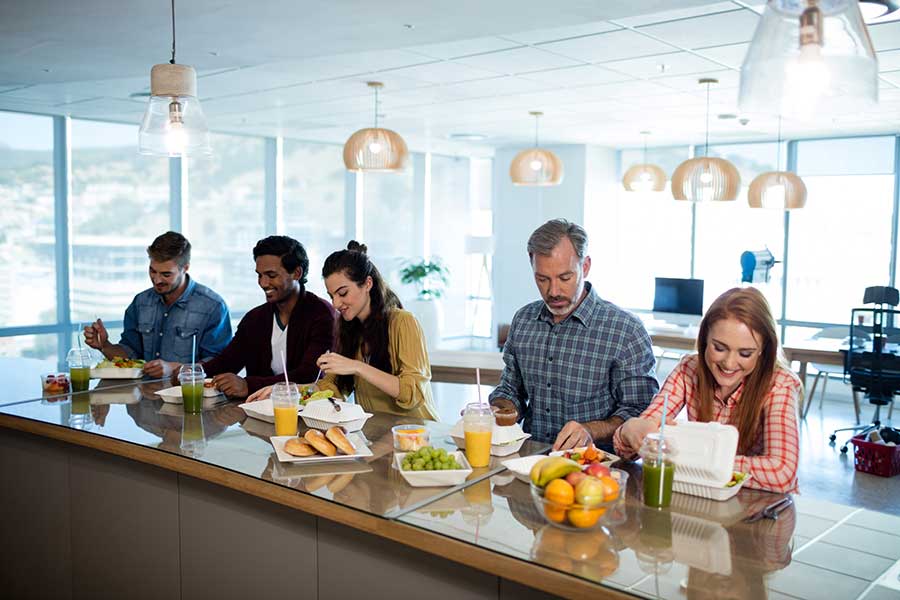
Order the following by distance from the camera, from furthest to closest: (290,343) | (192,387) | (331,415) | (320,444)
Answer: (290,343)
(192,387)
(331,415)
(320,444)

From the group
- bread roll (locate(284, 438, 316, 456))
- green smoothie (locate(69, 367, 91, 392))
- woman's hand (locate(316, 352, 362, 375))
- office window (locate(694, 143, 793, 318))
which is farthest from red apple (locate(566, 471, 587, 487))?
office window (locate(694, 143, 793, 318))

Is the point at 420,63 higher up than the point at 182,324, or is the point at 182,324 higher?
the point at 420,63

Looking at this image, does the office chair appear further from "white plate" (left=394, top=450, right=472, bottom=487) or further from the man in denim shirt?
"white plate" (left=394, top=450, right=472, bottom=487)

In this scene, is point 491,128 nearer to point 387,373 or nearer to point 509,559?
point 387,373

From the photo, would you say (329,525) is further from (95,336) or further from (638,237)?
(638,237)

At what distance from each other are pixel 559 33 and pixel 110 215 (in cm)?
540

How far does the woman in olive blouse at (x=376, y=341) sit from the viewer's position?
2945 millimetres

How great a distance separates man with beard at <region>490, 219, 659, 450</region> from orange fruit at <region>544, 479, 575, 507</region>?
2.77ft

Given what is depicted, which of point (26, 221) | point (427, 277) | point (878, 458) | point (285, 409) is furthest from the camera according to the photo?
point (427, 277)

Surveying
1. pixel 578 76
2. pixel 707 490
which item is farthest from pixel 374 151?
pixel 707 490

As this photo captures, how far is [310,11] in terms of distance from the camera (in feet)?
10.3

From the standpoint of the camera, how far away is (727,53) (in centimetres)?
472

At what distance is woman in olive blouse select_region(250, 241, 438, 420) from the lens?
9.66ft

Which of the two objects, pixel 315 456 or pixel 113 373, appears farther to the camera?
pixel 113 373
